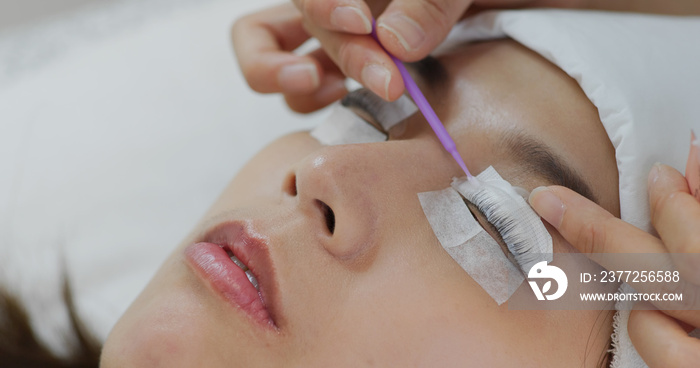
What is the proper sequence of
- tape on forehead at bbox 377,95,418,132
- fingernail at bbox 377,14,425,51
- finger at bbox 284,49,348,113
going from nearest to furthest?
fingernail at bbox 377,14,425,51 → tape on forehead at bbox 377,95,418,132 → finger at bbox 284,49,348,113

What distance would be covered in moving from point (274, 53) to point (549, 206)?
2.39 ft

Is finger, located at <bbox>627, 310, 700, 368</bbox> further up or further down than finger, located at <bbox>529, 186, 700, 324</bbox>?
further down

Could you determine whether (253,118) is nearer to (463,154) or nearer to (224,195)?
(224,195)

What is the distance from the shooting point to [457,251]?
790 mm

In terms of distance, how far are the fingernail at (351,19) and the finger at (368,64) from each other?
31 mm

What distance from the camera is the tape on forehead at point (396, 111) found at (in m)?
1.01

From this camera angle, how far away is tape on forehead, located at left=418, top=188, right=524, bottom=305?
2.56ft

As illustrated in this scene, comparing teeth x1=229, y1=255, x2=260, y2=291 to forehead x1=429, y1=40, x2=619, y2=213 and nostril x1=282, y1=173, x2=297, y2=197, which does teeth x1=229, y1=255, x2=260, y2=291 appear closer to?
nostril x1=282, y1=173, x2=297, y2=197

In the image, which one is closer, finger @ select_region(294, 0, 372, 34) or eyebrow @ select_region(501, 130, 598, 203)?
eyebrow @ select_region(501, 130, 598, 203)

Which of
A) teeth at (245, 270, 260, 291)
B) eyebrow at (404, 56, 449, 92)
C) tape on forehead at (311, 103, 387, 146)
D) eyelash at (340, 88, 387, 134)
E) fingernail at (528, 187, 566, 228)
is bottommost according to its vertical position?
fingernail at (528, 187, 566, 228)

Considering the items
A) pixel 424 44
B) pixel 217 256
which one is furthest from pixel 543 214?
pixel 217 256

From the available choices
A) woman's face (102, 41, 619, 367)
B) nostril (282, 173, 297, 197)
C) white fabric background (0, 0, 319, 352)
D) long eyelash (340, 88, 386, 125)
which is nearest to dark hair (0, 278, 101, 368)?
white fabric background (0, 0, 319, 352)

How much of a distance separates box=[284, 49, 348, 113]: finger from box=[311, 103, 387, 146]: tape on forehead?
0.27m

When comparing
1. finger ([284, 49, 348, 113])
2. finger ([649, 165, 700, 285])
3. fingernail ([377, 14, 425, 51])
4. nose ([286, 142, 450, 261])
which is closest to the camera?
finger ([649, 165, 700, 285])
